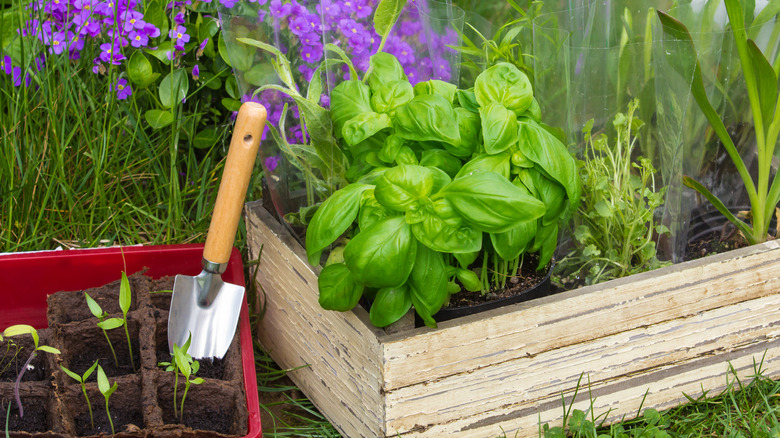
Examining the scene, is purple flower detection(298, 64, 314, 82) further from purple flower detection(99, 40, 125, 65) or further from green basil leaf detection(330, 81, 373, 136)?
purple flower detection(99, 40, 125, 65)

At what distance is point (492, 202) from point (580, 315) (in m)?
A: 0.32

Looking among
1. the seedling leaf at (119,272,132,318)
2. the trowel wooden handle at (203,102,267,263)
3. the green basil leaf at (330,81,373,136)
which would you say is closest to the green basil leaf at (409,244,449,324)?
the green basil leaf at (330,81,373,136)

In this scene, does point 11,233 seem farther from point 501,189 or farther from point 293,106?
point 501,189

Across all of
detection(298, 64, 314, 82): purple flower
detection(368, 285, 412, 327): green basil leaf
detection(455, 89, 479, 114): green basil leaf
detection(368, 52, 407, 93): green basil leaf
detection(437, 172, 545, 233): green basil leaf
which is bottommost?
detection(368, 285, 412, 327): green basil leaf

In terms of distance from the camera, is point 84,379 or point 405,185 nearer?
point 405,185

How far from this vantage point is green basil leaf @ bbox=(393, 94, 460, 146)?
938 millimetres

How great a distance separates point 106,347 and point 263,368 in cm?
31

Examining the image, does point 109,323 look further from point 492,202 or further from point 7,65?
point 7,65

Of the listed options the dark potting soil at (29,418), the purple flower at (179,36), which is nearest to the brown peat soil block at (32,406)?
the dark potting soil at (29,418)

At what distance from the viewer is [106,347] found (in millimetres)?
1215

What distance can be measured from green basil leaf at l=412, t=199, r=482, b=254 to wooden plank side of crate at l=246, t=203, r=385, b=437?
0.56 feet

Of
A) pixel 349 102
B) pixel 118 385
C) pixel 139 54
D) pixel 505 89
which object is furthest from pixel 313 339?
pixel 139 54

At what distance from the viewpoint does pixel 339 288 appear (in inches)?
38.4

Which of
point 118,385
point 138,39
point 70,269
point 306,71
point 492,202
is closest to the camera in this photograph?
point 492,202
